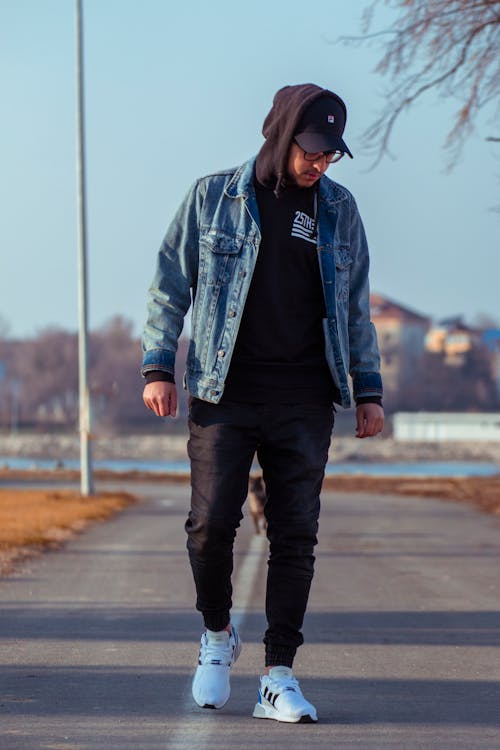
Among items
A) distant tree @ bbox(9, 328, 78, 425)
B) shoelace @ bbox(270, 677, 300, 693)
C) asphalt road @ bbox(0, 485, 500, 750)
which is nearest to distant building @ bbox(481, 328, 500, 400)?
distant tree @ bbox(9, 328, 78, 425)

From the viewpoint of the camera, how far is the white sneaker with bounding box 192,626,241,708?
4980mm

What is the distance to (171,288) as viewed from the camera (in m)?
5.04

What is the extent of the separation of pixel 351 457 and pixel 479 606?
10627cm

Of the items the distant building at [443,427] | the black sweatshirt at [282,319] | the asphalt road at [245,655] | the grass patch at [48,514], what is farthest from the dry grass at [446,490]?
the distant building at [443,427]

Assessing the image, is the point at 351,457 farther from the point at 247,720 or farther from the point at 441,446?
the point at 247,720

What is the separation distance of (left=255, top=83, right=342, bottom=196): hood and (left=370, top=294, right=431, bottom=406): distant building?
13790 centimetres

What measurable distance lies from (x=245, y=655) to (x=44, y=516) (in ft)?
39.5

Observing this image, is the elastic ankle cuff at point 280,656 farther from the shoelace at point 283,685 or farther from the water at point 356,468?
the water at point 356,468

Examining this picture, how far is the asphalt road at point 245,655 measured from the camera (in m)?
4.60

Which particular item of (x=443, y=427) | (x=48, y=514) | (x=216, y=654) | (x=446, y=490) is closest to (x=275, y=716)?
(x=216, y=654)

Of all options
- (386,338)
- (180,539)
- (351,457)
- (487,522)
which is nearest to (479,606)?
(180,539)

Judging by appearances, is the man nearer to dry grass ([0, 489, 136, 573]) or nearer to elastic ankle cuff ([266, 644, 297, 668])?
elastic ankle cuff ([266, 644, 297, 668])

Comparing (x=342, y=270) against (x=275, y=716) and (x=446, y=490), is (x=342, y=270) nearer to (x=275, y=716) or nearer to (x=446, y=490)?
(x=275, y=716)

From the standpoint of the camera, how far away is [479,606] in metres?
8.68
